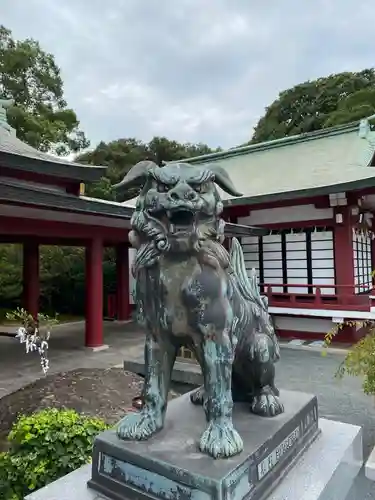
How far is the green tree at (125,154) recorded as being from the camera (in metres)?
23.3

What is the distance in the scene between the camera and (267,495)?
5.52 feet

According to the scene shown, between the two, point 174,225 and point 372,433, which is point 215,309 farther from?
point 372,433

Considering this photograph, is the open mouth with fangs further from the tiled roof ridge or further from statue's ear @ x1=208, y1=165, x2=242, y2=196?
the tiled roof ridge

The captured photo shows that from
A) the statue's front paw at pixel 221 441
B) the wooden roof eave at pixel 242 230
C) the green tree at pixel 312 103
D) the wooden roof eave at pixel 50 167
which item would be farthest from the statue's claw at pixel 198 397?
the green tree at pixel 312 103

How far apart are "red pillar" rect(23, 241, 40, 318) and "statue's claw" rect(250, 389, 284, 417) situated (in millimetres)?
9384

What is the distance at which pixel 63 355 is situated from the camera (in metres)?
7.85

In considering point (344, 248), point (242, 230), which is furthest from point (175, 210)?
point (344, 248)

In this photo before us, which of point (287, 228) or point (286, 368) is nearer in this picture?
point (286, 368)

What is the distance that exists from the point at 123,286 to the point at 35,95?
11863mm

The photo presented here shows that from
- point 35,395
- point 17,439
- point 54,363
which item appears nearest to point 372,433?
point 17,439

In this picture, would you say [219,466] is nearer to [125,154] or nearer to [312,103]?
[125,154]

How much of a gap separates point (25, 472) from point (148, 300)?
146cm

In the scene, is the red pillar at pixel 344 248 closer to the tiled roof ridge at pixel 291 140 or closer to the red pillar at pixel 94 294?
the tiled roof ridge at pixel 291 140

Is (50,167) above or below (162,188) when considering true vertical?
above
